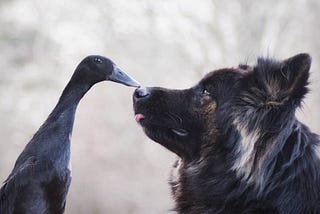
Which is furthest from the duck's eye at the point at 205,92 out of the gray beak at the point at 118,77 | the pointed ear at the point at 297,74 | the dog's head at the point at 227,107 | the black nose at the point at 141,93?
the gray beak at the point at 118,77

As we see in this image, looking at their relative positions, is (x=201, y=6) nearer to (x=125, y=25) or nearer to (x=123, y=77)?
(x=125, y=25)

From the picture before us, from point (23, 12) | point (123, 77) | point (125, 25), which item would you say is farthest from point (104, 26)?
point (123, 77)

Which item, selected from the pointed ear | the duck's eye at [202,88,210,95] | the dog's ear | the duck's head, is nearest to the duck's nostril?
the duck's eye at [202,88,210,95]

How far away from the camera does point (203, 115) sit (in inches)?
83.8

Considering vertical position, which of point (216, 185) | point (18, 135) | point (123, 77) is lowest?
point (216, 185)

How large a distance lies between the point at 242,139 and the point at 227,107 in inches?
5.0

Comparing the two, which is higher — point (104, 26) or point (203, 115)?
point (104, 26)

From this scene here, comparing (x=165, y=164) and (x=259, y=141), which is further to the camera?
(x=165, y=164)

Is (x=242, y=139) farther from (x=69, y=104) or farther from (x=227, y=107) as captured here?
(x=69, y=104)

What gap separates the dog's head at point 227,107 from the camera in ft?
6.27

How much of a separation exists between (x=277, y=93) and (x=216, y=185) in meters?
0.34

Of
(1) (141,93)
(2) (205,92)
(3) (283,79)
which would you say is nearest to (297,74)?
(3) (283,79)

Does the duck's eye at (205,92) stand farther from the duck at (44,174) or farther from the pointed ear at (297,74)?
the duck at (44,174)

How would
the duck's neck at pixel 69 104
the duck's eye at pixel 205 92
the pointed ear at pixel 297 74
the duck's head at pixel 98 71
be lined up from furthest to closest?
1. the duck's head at pixel 98 71
2. the duck's neck at pixel 69 104
3. the duck's eye at pixel 205 92
4. the pointed ear at pixel 297 74
